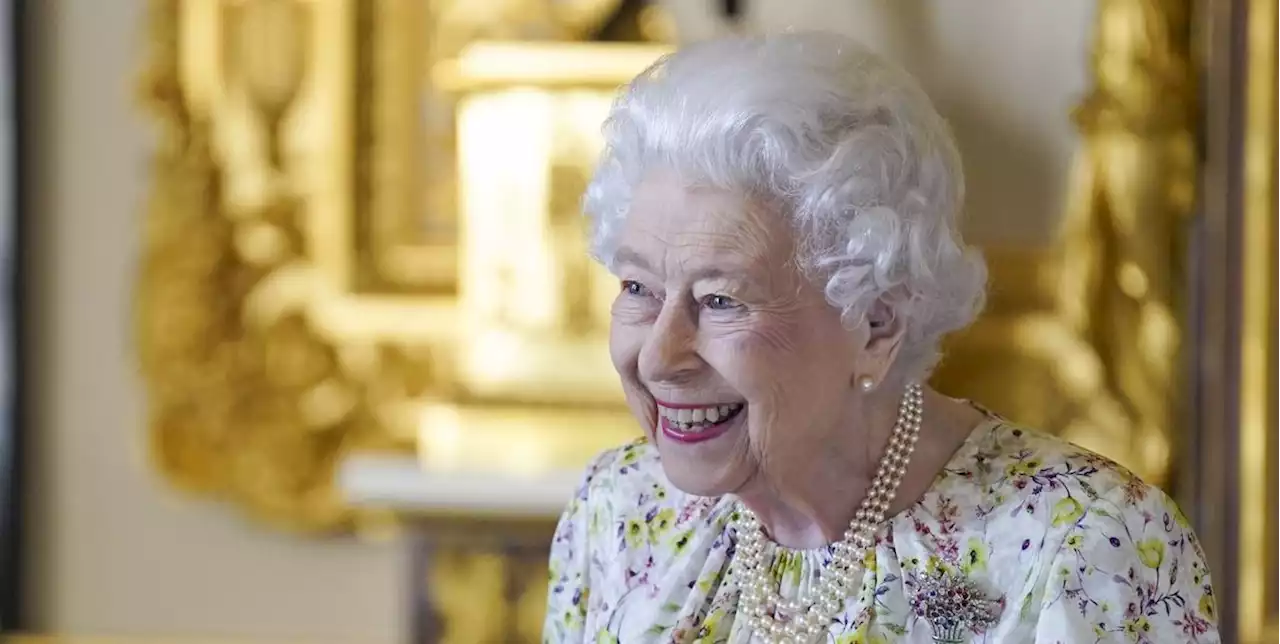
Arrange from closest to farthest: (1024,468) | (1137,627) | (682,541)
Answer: (1137,627), (1024,468), (682,541)

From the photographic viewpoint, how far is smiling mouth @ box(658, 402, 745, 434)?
4.01 feet

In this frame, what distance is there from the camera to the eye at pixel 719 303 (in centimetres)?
118

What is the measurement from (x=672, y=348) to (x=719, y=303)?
2.1 inches

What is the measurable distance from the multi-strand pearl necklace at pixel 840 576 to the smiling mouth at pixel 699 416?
6.2 inches

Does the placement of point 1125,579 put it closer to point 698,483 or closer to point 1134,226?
point 698,483

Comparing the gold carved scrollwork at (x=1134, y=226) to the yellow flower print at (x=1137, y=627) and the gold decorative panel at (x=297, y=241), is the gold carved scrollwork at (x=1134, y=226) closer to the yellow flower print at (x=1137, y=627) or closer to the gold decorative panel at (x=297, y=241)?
the gold decorative panel at (x=297, y=241)

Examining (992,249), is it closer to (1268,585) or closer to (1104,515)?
(1268,585)

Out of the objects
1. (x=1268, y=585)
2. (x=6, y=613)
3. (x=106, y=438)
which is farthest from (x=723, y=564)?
(x=6, y=613)

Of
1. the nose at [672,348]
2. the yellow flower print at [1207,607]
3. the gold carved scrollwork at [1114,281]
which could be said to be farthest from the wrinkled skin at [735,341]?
the gold carved scrollwork at [1114,281]

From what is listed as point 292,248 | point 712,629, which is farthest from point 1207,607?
point 292,248

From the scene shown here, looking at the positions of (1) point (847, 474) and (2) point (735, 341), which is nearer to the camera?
(2) point (735, 341)

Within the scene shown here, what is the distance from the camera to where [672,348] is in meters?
1.18

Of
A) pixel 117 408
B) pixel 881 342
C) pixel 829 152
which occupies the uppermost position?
pixel 829 152

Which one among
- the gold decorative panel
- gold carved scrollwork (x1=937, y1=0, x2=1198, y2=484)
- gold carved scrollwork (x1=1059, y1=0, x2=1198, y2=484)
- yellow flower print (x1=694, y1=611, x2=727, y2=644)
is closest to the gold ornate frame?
the gold decorative panel
